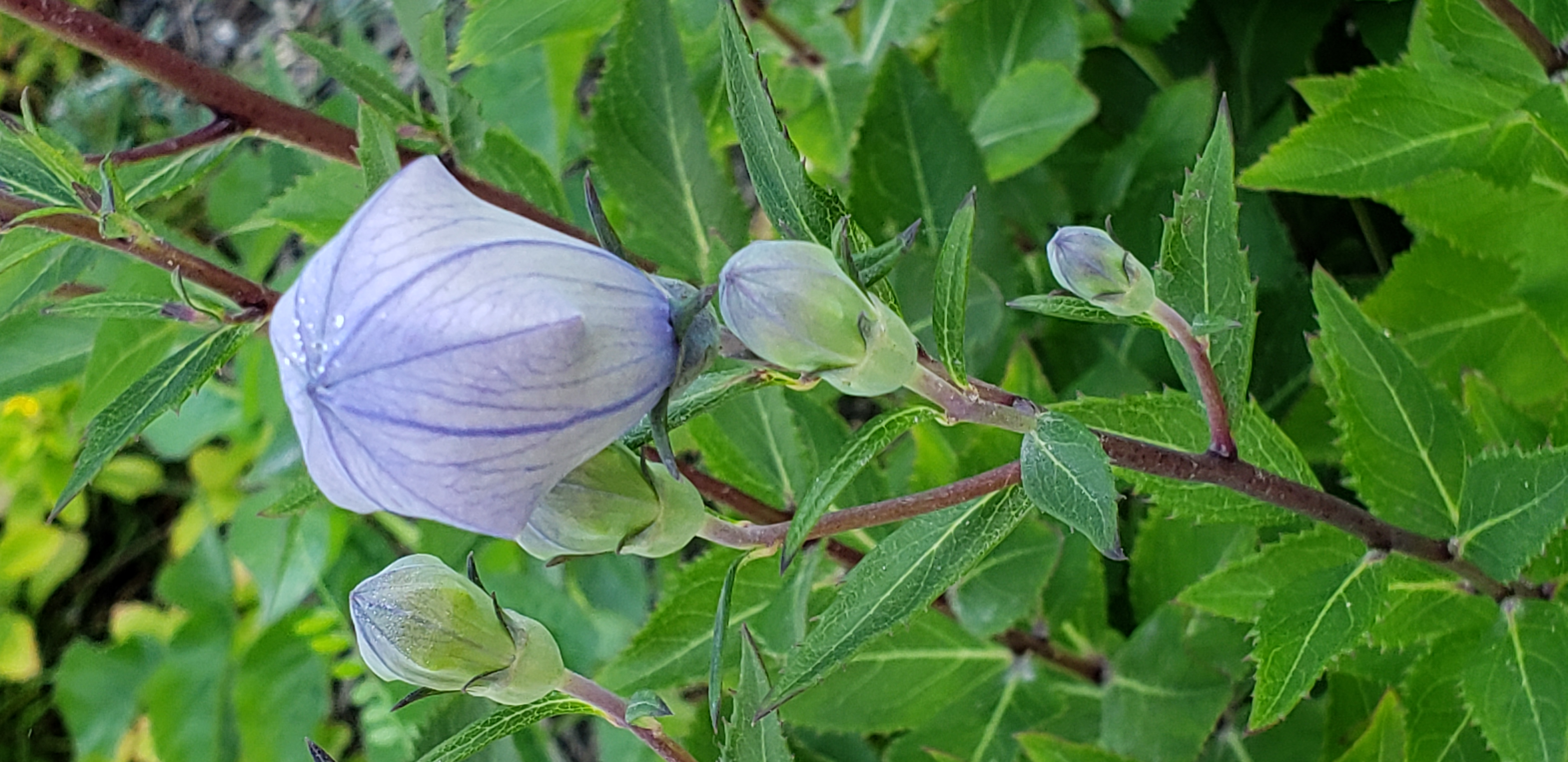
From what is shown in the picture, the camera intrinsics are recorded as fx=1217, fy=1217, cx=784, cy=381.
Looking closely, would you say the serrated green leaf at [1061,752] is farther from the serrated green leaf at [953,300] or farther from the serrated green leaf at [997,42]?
the serrated green leaf at [997,42]

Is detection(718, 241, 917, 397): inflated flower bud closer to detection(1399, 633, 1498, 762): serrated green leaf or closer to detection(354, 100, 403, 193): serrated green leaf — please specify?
detection(354, 100, 403, 193): serrated green leaf

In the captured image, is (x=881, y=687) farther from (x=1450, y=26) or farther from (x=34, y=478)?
(x=34, y=478)

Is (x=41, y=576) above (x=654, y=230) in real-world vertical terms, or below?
below

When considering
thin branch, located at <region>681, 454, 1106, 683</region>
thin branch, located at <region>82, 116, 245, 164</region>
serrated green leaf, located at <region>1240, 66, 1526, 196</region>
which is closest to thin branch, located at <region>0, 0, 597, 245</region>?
thin branch, located at <region>82, 116, 245, 164</region>

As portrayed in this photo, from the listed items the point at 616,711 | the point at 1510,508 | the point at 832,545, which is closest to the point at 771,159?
the point at 616,711

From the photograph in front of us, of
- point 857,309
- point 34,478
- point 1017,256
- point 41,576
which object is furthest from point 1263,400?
point 41,576

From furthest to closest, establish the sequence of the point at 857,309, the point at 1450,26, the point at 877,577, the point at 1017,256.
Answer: the point at 1017,256 < the point at 1450,26 < the point at 877,577 < the point at 857,309

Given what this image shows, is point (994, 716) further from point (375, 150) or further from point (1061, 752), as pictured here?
point (375, 150)
